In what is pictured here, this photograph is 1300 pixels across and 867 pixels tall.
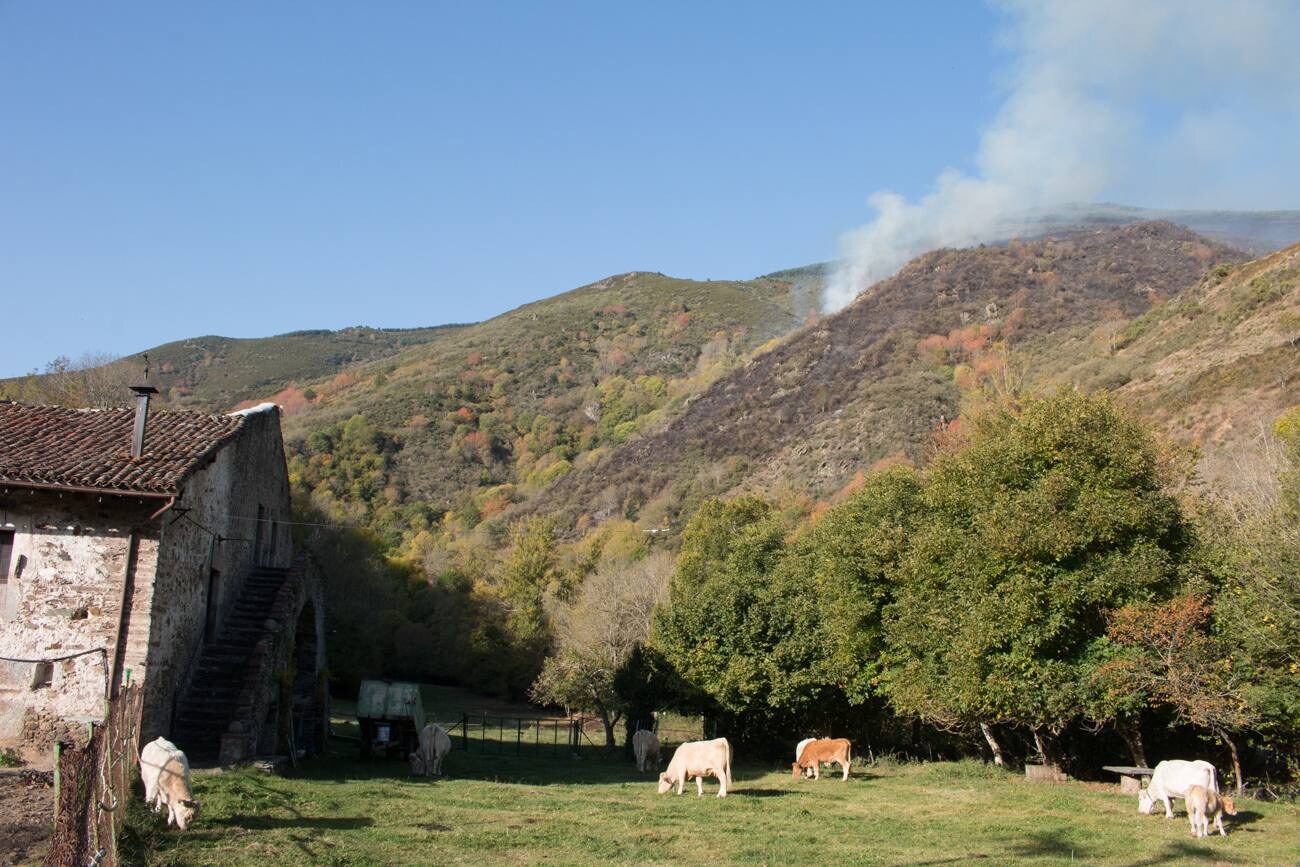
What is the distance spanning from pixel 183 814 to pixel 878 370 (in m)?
106

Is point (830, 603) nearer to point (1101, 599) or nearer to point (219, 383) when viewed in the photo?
point (1101, 599)

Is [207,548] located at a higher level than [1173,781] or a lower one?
higher

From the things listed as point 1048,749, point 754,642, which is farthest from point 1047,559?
point 754,642

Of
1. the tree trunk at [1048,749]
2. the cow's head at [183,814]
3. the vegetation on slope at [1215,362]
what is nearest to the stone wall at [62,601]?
the cow's head at [183,814]

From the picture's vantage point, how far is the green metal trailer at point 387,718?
99.3 feet

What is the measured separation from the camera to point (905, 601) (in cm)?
2870

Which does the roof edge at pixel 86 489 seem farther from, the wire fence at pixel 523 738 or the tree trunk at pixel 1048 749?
the tree trunk at pixel 1048 749

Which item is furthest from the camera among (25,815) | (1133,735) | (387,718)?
(387,718)

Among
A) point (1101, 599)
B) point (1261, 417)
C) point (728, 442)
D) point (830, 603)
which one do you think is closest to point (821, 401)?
point (728, 442)

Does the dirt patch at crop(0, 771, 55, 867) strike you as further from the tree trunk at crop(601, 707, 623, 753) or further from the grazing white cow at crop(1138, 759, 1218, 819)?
the tree trunk at crop(601, 707, 623, 753)

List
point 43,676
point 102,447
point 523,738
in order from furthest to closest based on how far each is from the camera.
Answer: point 523,738
point 102,447
point 43,676

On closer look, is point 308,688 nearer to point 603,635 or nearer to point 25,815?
point 25,815

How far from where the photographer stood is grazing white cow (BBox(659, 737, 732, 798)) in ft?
72.3

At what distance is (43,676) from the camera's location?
18.9 meters
